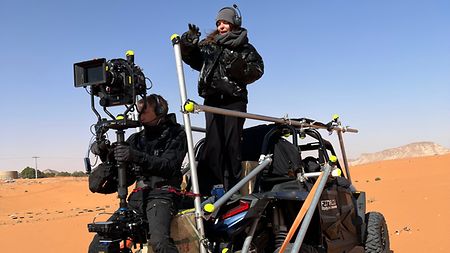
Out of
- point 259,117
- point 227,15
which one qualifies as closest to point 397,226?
point 259,117

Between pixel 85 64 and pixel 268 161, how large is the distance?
6.16 ft

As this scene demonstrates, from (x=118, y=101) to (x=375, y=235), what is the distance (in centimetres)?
379

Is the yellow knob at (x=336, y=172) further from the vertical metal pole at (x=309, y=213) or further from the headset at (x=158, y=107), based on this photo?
the headset at (x=158, y=107)

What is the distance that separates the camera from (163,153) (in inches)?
164

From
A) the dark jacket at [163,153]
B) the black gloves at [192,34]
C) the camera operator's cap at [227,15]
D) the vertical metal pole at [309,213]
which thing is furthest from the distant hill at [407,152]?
the black gloves at [192,34]

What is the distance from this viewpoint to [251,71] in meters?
4.72

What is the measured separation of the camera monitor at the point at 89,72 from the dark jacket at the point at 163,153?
68 cm

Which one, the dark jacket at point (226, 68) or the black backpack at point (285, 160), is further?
the black backpack at point (285, 160)

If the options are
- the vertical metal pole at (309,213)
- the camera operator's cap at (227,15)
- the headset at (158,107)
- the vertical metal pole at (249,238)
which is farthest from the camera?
the camera operator's cap at (227,15)

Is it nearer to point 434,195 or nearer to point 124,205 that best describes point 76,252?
point 124,205

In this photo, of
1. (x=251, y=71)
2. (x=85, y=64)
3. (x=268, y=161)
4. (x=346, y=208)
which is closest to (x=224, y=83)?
(x=251, y=71)

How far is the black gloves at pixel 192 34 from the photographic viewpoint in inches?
163

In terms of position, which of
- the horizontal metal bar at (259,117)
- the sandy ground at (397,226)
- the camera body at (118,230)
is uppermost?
the horizontal metal bar at (259,117)

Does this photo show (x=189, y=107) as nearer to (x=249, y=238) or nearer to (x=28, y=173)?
(x=249, y=238)
